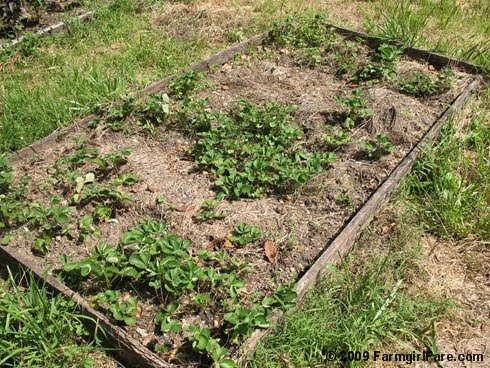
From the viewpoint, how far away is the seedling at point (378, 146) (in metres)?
3.86

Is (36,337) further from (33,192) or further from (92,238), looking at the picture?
(33,192)

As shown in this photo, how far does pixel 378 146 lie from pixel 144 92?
210 centimetres

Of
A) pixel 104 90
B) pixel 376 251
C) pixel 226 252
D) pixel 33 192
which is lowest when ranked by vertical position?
pixel 376 251

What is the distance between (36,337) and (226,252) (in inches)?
45.3

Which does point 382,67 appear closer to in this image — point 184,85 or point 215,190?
point 184,85

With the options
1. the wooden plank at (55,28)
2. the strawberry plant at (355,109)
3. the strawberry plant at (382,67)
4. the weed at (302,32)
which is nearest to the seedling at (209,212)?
the strawberry plant at (355,109)

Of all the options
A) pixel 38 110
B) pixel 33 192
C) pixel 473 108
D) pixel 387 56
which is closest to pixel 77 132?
pixel 38 110

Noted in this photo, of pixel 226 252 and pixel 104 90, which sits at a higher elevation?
pixel 104 90

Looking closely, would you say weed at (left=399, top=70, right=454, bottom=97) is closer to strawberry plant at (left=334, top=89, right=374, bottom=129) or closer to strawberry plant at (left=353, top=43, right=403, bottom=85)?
strawberry plant at (left=353, top=43, right=403, bottom=85)

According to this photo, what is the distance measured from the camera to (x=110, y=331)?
263 cm

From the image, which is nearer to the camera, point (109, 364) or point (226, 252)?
point (109, 364)

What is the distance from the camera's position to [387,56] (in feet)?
16.4

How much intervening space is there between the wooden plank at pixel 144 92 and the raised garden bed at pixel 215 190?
3 cm

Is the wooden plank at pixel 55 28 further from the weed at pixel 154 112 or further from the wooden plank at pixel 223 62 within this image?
the weed at pixel 154 112
